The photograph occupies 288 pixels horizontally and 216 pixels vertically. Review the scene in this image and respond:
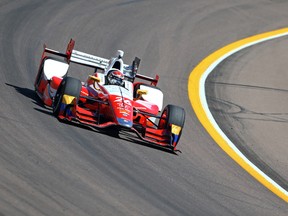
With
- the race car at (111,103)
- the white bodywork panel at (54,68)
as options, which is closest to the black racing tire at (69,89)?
the race car at (111,103)

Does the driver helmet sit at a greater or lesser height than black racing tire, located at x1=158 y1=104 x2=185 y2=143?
greater

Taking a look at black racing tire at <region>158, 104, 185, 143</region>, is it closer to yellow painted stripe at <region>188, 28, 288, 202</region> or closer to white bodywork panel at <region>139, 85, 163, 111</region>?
white bodywork panel at <region>139, 85, 163, 111</region>

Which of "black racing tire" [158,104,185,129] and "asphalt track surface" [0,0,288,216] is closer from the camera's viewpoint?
"asphalt track surface" [0,0,288,216]

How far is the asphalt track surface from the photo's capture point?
1066 cm

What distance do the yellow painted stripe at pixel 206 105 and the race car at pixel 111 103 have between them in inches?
49.5

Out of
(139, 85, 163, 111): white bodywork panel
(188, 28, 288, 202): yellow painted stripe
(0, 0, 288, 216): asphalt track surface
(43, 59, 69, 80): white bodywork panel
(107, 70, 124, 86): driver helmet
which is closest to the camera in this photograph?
(0, 0, 288, 216): asphalt track surface

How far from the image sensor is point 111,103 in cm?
1345

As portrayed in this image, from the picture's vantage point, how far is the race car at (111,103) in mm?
13234

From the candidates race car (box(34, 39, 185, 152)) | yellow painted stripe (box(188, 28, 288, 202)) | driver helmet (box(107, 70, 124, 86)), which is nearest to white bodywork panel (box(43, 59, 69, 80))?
race car (box(34, 39, 185, 152))

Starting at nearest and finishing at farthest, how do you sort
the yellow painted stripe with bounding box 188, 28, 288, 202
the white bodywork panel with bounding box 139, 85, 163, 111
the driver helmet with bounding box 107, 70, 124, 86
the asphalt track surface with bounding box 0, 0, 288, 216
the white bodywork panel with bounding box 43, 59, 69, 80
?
1. the asphalt track surface with bounding box 0, 0, 288, 216
2. the yellow painted stripe with bounding box 188, 28, 288, 202
3. the driver helmet with bounding box 107, 70, 124, 86
4. the white bodywork panel with bounding box 43, 59, 69, 80
5. the white bodywork panel with bounding box 139, 85, 163, 111

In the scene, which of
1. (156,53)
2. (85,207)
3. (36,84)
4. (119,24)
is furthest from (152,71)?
(85,207)

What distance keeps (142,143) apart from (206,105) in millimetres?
4028

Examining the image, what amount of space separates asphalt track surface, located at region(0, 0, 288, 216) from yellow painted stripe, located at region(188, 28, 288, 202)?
196mm

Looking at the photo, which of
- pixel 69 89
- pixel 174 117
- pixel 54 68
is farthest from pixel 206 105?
pixel 69 89
